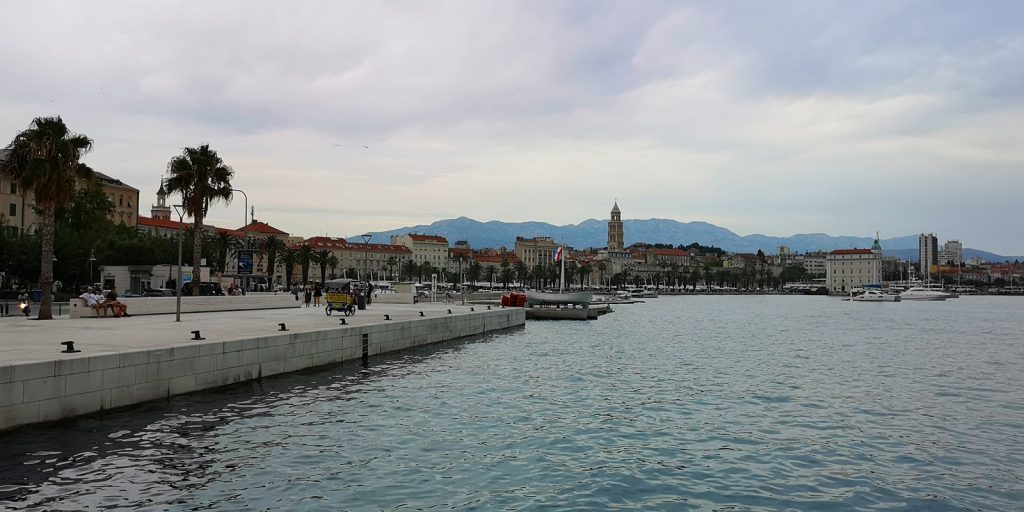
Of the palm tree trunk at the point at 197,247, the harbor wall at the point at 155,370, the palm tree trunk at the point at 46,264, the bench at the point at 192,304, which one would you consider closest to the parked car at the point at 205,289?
the palm tree trunk at the point at 197,247

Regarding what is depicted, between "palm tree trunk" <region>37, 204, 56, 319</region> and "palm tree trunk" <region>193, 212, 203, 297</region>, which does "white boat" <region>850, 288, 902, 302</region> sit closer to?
"palm tree trunk" <region>193, 212, 203, 297</region>

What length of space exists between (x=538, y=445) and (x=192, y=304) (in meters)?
29.2

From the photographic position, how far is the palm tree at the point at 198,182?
145 ft

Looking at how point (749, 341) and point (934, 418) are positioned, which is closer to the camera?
point (934, 418)

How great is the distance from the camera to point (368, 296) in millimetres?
57156

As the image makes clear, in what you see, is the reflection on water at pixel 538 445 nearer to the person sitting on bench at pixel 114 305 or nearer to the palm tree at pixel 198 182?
the person sitting on bench at pixel 114 305

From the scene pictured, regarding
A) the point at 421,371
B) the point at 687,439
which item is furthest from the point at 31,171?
the point at 687,439

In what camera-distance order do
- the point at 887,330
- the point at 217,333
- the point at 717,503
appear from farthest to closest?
the point at 887,330 < the point at 217,333 < the point at 717,503

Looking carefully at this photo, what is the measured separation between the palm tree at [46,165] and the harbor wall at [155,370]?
39.9 ft

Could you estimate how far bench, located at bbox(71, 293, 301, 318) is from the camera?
105ft

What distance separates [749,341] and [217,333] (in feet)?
113

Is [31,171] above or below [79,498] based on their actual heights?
above

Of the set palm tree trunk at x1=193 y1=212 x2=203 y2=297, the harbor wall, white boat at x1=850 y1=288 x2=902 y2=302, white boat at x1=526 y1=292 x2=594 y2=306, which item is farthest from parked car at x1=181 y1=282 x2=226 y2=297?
white boat at x1=850 y1=288 x2=902 y2=302

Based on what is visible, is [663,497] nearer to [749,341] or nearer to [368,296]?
[749,341]
